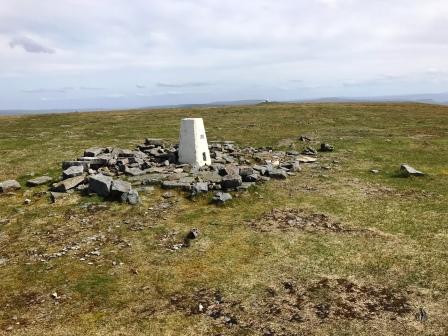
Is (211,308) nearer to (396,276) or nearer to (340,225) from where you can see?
A: (396,276)

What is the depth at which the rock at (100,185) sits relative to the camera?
91.1ft

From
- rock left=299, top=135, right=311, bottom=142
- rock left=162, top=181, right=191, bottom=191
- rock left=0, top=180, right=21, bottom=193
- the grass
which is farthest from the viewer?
rock left=299, top=135, right=311, bottom=142

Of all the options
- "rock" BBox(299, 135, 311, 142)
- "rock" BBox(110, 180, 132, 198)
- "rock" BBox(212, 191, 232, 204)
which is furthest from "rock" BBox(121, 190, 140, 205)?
"rock" BBox(299, 135, 311, 142)

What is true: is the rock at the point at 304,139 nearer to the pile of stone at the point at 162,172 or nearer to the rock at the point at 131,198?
the pile of stone at the point at 162,172

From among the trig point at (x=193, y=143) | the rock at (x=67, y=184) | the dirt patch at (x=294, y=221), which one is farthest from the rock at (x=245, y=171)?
the rock at (x=67, y=184)

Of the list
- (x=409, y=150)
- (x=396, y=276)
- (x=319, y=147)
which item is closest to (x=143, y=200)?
(x=396, y=276)

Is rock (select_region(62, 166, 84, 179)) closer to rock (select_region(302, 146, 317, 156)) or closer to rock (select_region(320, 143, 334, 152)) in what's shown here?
rock (select_region(302, 146, 317, 156))

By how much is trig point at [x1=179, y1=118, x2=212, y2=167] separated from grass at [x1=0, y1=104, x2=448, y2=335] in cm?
664

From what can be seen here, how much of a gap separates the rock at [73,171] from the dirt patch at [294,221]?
50.0ft

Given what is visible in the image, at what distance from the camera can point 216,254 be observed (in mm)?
20094

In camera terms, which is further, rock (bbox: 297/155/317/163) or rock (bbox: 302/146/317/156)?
rock (bbox: 302/146/317/156)

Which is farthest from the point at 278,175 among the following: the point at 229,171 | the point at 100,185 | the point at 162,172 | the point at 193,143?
the point at 100,185

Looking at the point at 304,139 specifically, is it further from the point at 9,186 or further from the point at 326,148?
the point at 9,186

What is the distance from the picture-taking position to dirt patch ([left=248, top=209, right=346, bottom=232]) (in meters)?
22.8
